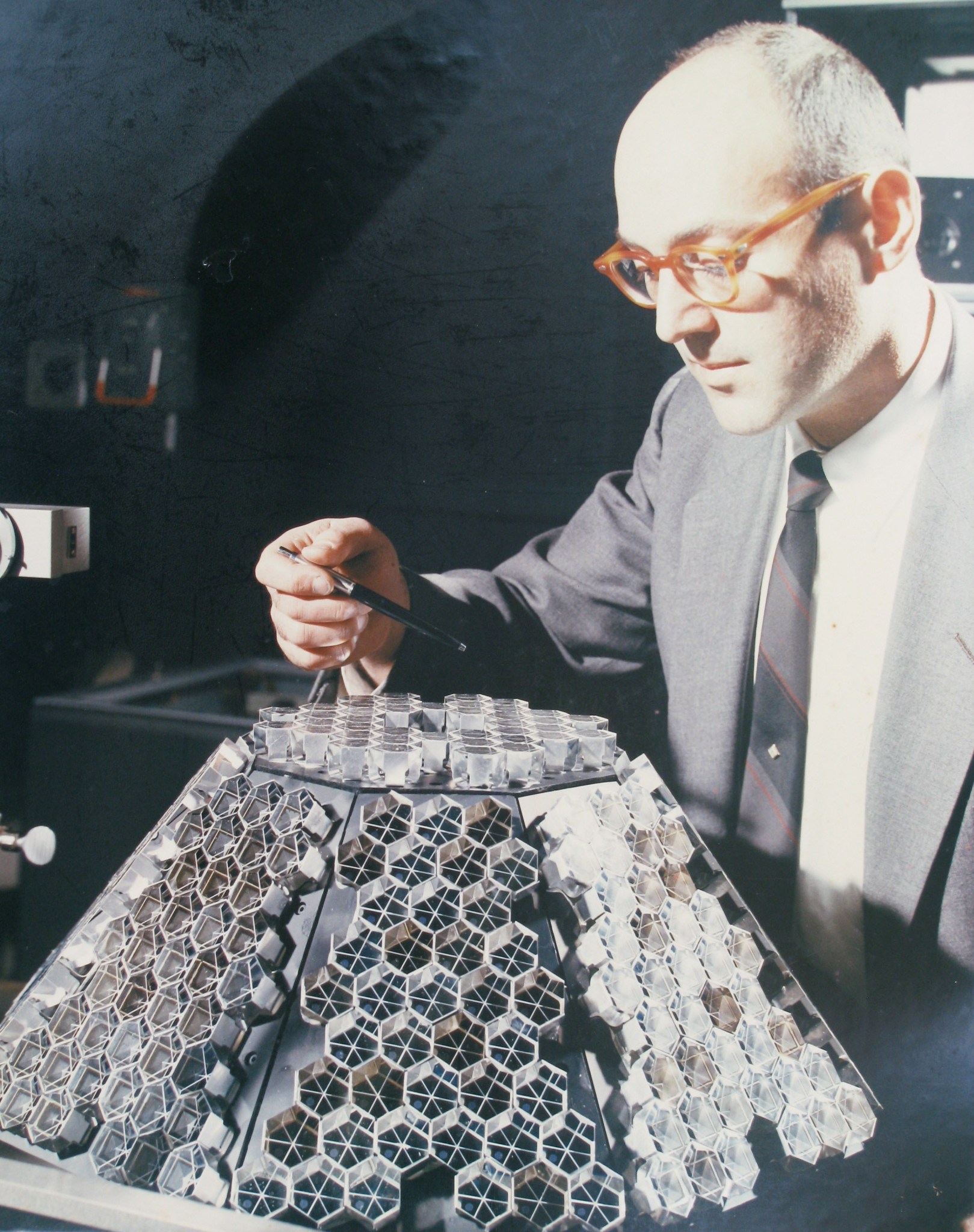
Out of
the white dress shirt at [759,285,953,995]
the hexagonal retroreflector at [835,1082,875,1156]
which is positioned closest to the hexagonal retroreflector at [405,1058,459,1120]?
the hexagonal retroreflector at [835,1082,875,1156]

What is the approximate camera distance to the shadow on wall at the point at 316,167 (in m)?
0.93

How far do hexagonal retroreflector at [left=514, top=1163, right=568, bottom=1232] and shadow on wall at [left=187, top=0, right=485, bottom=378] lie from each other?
0.89 metres

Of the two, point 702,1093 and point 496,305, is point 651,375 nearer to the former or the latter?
point 496,305

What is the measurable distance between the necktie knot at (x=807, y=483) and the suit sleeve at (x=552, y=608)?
152 millimetres

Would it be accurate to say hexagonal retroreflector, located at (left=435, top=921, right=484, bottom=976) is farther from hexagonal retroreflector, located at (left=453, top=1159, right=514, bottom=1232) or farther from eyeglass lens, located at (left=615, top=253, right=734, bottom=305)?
eyeglass lens, located at (left=615, top=253, right=734, bottom=305)

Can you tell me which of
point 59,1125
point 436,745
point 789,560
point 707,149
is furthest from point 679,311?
point 59,1125

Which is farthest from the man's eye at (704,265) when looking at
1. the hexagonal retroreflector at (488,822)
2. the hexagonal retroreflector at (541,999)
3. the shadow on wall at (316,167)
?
the hexagonal retroreflector at (541,999)

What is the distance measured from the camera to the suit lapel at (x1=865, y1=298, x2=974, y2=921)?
81 centimetres

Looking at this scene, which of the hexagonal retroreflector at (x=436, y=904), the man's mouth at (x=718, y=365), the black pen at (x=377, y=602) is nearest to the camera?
the hexagonal retroreflector at (x=436, y=904)

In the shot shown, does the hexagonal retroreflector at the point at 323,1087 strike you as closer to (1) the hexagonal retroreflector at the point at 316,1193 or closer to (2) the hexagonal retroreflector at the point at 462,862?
(1) the hexagonal retroreflector at the point at 316,1193

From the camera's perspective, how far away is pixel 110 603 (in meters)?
1.06

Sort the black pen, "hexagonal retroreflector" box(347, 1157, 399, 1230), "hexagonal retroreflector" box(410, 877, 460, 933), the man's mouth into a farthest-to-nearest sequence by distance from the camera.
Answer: the black pen < the man's mouth < "hexagonal retroreflector" box(410, 877, 460, 933) < "hexagonal retroreflector" box(347, 1157, 399, 1230)

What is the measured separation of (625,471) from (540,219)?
29cm

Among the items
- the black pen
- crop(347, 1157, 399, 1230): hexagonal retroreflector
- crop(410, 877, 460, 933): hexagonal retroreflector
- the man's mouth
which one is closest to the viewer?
crop(347, 1157, 399, 1230): hexagonal retroreflector
